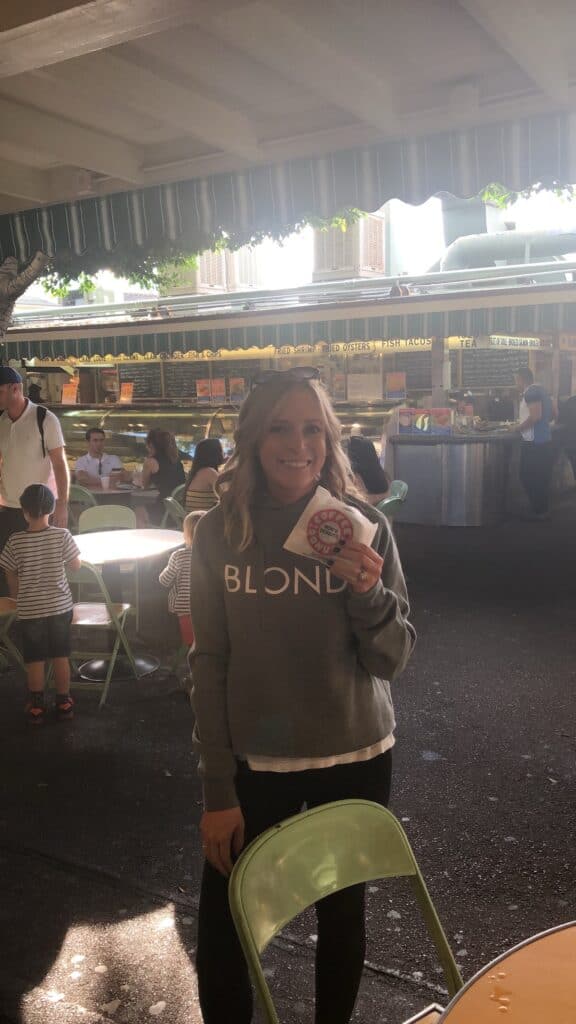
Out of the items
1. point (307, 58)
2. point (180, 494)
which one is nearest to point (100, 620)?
point (180, 494)

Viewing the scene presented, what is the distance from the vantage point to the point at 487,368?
535 inches

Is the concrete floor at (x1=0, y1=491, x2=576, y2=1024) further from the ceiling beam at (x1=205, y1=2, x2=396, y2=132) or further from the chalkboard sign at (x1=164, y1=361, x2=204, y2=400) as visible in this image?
the chalkboard sign at (x1=164, y1=361, x2=204, y2=400)

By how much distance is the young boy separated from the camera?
4.59 m

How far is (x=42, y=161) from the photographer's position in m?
5.92

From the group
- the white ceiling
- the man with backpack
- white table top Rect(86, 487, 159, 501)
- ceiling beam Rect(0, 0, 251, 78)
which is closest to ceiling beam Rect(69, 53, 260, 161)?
the white ceiling

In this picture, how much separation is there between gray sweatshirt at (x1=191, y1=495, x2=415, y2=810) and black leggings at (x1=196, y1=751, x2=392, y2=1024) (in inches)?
3.1

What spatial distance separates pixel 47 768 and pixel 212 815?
266 cm

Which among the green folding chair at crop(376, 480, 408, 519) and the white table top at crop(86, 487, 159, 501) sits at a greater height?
the green folding chair at crop(376, 480, 408, 519)

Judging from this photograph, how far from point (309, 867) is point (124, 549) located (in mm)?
4083

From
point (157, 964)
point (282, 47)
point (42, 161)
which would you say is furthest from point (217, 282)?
point (157, 964)

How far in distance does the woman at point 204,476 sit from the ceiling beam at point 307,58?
2442mm

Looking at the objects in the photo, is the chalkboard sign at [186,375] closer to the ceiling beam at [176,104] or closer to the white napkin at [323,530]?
the ceiling beam at [176,104]

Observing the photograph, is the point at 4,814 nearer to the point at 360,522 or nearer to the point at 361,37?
the point at 360,522

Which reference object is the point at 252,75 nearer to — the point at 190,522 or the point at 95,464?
the point at 190,522
